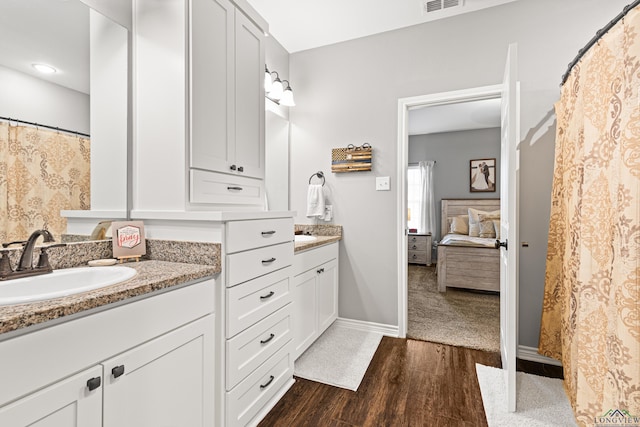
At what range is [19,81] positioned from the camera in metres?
1.13

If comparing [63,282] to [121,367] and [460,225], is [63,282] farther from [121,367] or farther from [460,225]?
[460,225]

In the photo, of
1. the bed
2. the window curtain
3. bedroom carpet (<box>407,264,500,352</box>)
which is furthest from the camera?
Result: the window curtain

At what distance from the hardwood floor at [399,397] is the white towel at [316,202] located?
4.24ft

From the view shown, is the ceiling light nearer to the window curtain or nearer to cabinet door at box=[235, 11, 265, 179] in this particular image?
cabinet door at box=[235, 11, 265, 179]

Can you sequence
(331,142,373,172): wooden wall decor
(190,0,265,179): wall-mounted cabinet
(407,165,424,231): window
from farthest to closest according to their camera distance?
1. (407,165,424,231): window
2. (331,142,373,172): wooden wall decor
3. (190,0,265,179): wall-mounted cabinet

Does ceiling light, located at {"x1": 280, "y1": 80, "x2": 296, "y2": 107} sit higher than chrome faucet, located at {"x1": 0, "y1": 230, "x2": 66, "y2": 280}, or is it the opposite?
ceiling light, located at {"x1": 280, "y1": 80, "x2": 296, "y2": 107}

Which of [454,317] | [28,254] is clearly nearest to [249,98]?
[28,254]

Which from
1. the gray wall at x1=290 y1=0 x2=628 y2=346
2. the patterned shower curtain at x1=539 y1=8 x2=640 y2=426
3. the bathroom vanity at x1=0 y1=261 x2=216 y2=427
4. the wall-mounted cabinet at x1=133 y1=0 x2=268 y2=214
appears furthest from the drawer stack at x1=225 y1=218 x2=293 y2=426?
the patterned shower curtain at x1=539 y1=8 x2=640 y2=426

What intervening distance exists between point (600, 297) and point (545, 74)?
66.7 inches

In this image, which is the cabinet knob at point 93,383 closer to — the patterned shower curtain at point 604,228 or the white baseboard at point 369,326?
the patterned shower curtain at point 604,228

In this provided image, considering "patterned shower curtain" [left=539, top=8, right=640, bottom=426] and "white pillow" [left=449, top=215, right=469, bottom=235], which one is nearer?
"patterned shower curtain" [left=539, top=8, right=640, bottom=426]

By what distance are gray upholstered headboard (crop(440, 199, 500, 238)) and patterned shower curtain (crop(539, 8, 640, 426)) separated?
4.06m

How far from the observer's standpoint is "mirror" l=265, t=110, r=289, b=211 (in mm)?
2756

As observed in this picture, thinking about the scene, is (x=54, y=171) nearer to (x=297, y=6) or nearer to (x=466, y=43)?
(x=297, y=6)
